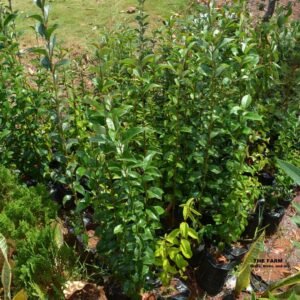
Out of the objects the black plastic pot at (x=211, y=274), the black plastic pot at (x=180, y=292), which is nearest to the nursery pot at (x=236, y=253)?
the black plastic pot at (x=211, y=274)

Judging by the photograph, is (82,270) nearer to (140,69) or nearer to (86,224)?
(86,224)

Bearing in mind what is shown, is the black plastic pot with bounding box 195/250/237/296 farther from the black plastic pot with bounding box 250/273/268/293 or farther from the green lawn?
the green lawn

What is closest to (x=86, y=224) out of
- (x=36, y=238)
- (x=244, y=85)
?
(x=36, y=238)

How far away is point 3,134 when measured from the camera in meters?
3.02

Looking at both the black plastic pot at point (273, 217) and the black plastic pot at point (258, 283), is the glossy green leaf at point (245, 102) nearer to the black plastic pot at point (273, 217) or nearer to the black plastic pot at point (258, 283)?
the black plastic pot at point (273, 217)

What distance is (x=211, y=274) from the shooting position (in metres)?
3.07

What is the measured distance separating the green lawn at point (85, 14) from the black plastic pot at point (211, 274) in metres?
4.69

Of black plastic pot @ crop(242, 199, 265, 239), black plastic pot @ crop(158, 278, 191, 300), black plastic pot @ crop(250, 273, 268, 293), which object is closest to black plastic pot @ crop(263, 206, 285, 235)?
black plastic pot @ crop(242, 199, 265, 239)

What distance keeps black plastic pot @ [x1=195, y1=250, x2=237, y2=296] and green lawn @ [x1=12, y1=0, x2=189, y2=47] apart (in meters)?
4.69

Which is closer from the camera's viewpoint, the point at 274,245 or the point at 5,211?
the point at 5,211

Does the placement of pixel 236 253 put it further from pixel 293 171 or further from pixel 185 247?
pixel 293 171

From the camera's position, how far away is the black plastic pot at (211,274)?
9.95ft

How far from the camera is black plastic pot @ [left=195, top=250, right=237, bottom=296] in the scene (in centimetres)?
303

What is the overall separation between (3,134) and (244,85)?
5.96 ft
